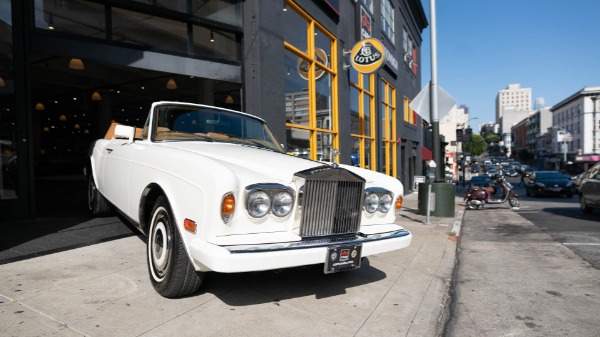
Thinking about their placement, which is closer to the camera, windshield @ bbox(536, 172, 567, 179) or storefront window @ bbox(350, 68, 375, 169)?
storefront window @ bbox(350, 68, 375, 169)

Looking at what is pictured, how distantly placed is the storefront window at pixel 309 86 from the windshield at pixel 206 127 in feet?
11.6

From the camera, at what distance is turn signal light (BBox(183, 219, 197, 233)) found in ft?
8.94

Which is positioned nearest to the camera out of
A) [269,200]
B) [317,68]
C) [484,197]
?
[269,200]

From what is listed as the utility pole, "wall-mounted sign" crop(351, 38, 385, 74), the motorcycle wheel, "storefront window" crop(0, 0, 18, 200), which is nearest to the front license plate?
"storefront window" crop(0, 0, 18, 200)

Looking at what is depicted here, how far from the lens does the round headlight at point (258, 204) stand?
2769mm

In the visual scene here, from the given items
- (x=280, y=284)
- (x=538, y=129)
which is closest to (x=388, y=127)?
(x=280, y=284)

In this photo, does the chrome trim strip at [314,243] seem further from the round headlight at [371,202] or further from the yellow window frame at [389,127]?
the yellow window frame at [389,127]

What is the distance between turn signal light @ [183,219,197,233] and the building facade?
3621mm

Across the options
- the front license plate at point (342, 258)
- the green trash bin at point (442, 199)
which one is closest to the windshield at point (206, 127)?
the front license plate at point (342, 258)

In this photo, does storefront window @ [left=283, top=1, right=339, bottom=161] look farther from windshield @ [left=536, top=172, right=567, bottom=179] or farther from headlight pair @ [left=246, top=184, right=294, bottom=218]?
windshield @ [left=536, top=172, right=567, bottom=179]

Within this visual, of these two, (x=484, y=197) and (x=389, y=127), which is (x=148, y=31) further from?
(x=389, y=127)

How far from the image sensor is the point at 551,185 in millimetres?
17578

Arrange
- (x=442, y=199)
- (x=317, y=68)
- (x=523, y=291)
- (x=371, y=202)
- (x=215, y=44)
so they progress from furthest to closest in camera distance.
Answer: (x=317, y=68)
(x=442, y=199)
(x=215, y=44)
(x=523, y=291)
(x=371, y=202)

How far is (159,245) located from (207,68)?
5079mm
